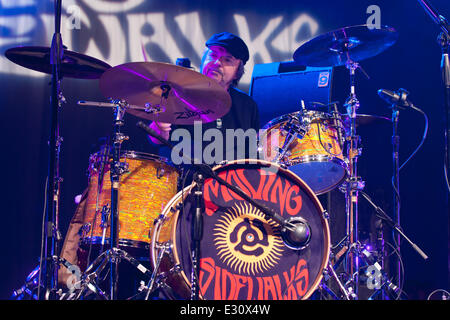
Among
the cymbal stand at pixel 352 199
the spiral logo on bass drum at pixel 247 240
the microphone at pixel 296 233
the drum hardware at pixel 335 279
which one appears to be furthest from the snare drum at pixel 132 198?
the cymbal stand at pixel 352 199

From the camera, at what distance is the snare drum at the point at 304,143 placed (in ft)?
10.8

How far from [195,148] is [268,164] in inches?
34.3

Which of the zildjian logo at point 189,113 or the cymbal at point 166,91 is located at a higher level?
the cymbal at point 166,91

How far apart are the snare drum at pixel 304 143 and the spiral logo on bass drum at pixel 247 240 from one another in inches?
24.0

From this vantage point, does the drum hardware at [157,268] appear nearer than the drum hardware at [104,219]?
Yes

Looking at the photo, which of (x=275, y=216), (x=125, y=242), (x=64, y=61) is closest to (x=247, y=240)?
(x=275, y=216)

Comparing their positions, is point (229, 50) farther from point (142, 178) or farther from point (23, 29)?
point (23, 29)

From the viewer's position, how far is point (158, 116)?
316 cm

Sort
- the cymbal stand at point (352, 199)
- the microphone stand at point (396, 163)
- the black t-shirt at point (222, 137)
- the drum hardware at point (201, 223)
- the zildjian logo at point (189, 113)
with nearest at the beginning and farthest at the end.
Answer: the drum hardware at point (201, 223) → the zildjian logo at point (189, 113) → the cymbal stand at point (352, 199) → the black t-shirt at point (222, 137) → the microphone stand at point (396, 163)

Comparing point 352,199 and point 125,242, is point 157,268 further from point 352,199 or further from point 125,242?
point 352,199

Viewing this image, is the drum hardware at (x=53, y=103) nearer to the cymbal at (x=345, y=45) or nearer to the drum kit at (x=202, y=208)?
the drum kit at (x=202, y=208)

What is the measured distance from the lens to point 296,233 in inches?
108

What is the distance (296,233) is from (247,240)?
283mm
